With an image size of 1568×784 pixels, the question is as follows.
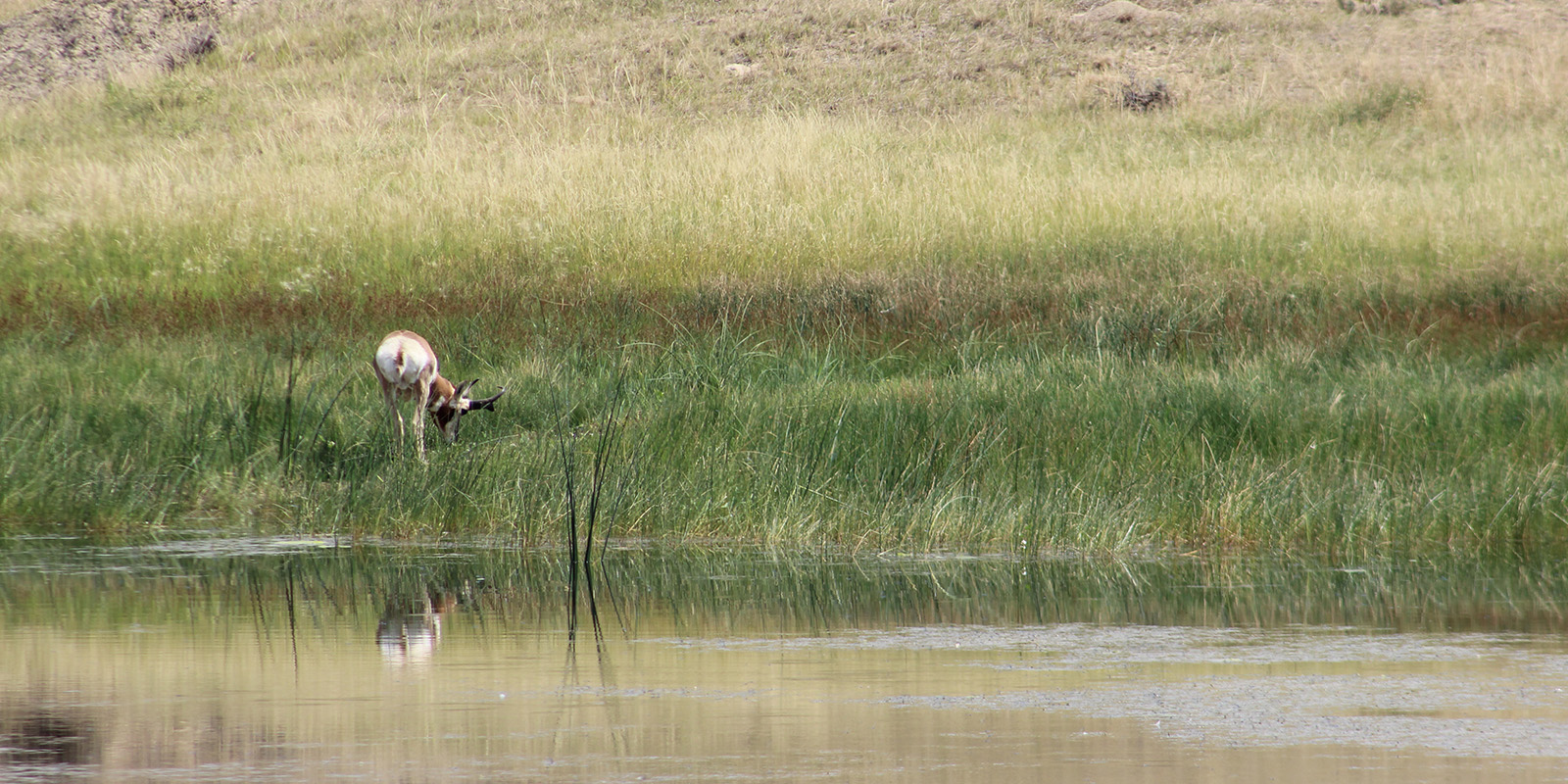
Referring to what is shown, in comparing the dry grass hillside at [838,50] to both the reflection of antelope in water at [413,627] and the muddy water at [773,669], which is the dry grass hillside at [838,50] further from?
the reflection of antelope in water at [413,627]

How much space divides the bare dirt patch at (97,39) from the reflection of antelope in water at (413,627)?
3121 cm

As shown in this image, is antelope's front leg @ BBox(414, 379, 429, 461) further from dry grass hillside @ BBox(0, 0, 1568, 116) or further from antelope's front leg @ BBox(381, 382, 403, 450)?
dry grass hillside @ BBox(0, 0, 1568, 116)

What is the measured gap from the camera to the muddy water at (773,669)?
4.40m

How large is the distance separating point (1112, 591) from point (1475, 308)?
934cm

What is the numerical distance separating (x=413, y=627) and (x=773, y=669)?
1626 millimetres

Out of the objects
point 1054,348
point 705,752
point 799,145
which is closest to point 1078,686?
point 705,752

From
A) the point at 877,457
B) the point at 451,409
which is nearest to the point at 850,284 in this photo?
the point at 451,409

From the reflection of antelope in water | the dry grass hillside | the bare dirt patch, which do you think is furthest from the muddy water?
the bare dirt patch

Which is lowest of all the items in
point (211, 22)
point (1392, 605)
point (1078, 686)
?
point (211, 22)

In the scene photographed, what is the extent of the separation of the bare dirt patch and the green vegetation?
378cm

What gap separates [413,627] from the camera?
635 centimetres

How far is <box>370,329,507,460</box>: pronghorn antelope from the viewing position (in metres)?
10.9

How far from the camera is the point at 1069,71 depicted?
28781mm

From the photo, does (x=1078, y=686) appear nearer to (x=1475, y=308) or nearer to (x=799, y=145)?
(x=1475, y=308)
